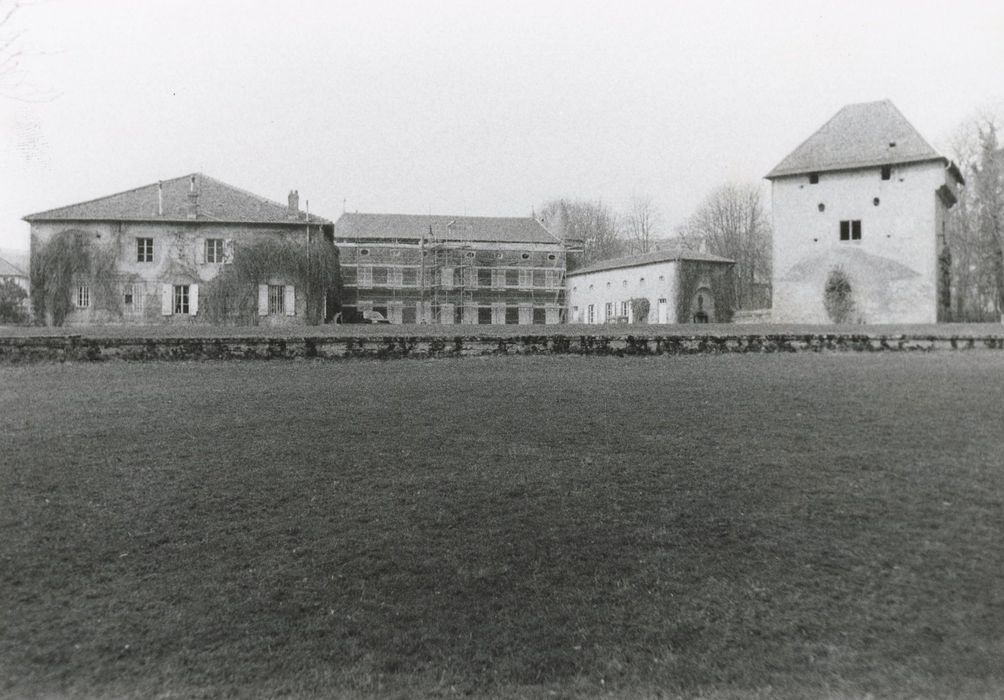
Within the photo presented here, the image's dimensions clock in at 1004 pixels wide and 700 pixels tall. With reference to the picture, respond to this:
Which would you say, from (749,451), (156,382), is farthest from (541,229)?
(749,451)

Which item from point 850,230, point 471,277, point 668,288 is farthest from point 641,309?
point 850,230

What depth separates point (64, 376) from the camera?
12.2m

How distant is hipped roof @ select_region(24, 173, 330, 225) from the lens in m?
31.3

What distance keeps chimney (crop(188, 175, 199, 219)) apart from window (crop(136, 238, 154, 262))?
218cm

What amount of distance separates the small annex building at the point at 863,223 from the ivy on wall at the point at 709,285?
243 inches

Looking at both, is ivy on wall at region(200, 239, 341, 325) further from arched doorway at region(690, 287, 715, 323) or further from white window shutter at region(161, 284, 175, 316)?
arched doorway at region(690, 287, 715, 323)

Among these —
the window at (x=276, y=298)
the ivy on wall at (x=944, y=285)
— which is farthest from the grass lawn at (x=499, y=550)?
the ivy on wall at (x=944, y=285)

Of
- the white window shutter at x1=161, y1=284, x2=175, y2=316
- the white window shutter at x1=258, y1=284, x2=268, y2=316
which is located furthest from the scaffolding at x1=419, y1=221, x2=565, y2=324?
the white window shutter at x1=161, y1=284, x2=175, y2=316

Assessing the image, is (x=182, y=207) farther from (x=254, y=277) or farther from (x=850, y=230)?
(x=850, y=230)

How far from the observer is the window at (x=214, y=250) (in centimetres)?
3194

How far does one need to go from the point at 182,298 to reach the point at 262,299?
3.94 meters

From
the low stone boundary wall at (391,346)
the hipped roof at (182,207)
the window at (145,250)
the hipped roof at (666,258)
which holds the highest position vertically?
the hipped roof at (182,207)

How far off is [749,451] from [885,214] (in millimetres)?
31664

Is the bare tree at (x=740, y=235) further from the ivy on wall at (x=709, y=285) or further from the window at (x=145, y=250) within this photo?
the window at (x=145, y=250)
